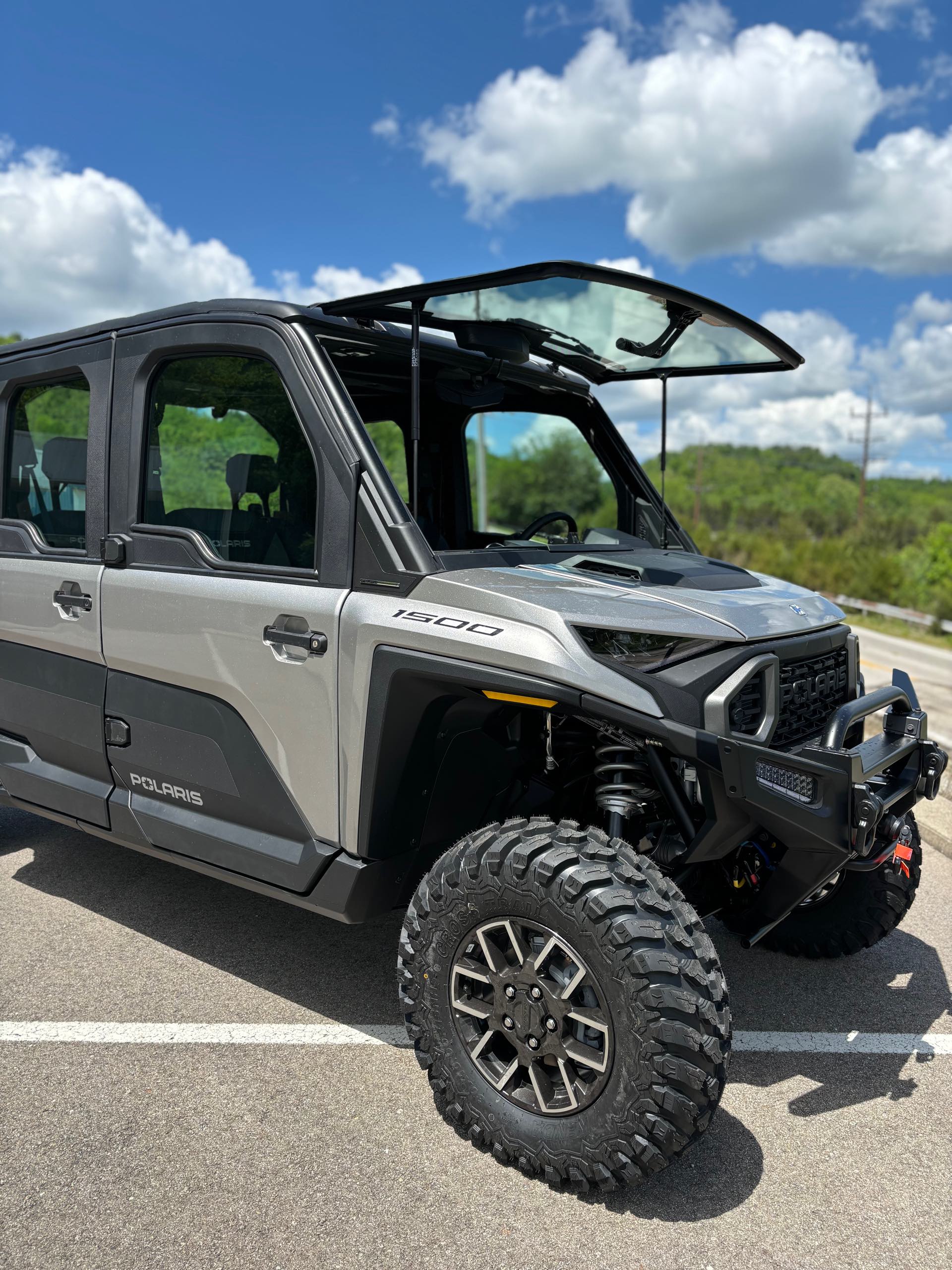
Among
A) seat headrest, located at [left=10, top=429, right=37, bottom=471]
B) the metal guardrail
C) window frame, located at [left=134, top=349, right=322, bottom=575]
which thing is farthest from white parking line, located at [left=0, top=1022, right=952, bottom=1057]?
the metal guardrail

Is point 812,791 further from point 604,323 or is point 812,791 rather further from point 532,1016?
point 604,323

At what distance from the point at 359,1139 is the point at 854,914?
2.02 meters

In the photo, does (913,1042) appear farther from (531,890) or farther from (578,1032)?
(531,890)

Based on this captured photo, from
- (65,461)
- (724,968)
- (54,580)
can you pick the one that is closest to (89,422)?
(65,461)

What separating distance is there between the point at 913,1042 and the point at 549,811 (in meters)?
1.44

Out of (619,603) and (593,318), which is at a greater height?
(593,318)

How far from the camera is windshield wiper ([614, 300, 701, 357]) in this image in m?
3.11

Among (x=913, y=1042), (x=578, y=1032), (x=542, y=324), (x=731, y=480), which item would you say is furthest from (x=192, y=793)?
(x=731, y=480)

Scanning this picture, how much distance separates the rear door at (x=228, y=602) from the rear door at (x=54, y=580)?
12 cm

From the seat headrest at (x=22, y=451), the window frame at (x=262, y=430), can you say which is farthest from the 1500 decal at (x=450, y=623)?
the seat headrest at (x=22, y=451)

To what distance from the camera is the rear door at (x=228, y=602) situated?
9.62ft

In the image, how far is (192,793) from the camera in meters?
3.29

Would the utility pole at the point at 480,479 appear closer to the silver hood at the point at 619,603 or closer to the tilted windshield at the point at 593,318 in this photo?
the tilted windshield at the point at 593,318

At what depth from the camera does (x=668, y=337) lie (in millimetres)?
3402
